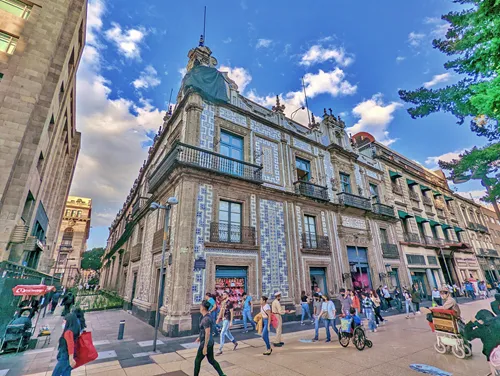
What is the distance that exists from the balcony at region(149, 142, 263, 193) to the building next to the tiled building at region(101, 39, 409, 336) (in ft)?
0.21

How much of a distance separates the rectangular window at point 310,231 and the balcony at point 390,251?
756cm

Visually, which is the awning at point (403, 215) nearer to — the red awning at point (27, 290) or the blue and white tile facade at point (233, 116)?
the blue and white tile facade at point (233, 116)

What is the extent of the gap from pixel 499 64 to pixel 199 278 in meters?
11.8

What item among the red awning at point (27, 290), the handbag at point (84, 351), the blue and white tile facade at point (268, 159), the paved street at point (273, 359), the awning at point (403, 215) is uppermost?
the blue and white tile facade at point (268, 159)

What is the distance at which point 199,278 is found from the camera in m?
10.1

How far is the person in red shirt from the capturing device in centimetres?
397

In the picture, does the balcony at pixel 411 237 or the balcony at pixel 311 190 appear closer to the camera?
the balcony at pixel 311 190

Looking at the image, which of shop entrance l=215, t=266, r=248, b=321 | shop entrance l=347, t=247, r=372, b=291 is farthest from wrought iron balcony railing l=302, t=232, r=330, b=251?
shop entrance l=215, t=266, r=248, b=321

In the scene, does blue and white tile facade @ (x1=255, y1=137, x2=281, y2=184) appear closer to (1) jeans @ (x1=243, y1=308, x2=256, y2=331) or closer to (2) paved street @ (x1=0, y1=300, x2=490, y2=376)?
(1) jeans @ (x1=243, y1=308, x2=256, y2=331)

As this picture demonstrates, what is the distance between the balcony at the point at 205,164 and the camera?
11.2 m

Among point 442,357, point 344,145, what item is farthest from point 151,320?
point 344,145

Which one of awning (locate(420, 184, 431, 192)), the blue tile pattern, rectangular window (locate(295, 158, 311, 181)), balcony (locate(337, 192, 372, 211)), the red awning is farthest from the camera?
awning (locate(420, 184, 431, 192))

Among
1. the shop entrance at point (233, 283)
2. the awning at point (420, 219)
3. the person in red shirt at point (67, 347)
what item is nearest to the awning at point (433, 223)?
the awning at point (420, 219)

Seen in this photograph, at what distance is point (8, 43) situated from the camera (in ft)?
42.4
